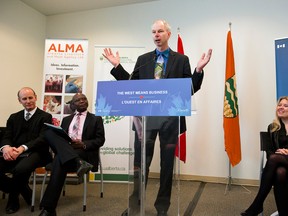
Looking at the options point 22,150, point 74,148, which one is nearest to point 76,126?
point 74,148

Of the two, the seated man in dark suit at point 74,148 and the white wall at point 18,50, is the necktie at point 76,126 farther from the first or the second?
the white wall at point 18,50

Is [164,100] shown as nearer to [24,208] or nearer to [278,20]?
[24,208]

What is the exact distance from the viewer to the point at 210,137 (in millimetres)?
3996

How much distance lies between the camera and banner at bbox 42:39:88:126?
377 centimetres

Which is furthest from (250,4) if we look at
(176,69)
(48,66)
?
(48,66)

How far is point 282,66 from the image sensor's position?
117 inches

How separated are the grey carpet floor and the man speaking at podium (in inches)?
2.4

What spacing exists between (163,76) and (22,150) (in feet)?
5.19

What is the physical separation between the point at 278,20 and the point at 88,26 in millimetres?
3270

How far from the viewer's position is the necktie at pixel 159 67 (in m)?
2.12

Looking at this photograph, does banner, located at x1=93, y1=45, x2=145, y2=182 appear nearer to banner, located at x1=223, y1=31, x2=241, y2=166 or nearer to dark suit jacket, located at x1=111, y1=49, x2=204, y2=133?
banner, located at x1=223, y1=31, x2=241, y2=166

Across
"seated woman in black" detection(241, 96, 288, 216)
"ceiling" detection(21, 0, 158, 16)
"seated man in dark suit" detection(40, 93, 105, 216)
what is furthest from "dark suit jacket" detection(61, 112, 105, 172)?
"ceiling" detection(21, 0, 158, 16)

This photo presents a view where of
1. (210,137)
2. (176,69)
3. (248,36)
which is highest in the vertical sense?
(248,36)

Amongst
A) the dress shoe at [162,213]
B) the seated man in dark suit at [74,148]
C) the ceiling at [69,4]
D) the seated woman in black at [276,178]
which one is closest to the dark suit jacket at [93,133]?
the seated man in dark suit at [74,148]
